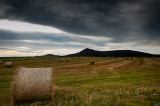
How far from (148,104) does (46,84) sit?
20.4 feet

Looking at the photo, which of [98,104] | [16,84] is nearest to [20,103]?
[16,84]

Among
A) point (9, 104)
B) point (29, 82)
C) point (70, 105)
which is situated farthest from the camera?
point (29, 82)

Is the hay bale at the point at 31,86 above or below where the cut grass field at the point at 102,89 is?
above

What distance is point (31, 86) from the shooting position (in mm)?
9242

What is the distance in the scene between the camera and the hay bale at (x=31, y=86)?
9070 millimetres

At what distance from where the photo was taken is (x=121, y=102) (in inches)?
321

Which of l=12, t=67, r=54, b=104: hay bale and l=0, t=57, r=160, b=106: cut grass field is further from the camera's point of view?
l=12, t=67, r=54, b=104: hay bale

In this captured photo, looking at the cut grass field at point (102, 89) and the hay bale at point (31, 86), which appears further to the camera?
the hay bale at point (31, 86)

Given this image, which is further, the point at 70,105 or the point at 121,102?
the point at 121,102

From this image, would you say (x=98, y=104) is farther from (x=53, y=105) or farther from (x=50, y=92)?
(x=50, y=92)

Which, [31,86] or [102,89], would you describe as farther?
[102,89]

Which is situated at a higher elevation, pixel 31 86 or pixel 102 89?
pixel 31 86

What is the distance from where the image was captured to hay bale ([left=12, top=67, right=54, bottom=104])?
9.07 meters

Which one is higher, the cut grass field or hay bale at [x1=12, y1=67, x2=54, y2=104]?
hay bale at [x1=12, y1=67, x2=54, y2=104]
